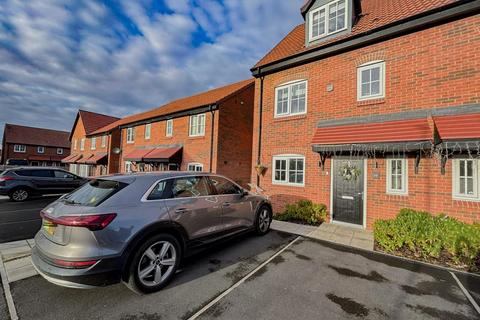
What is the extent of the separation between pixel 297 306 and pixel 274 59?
9002 millimetres

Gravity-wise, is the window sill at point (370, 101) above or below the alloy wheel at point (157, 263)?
above

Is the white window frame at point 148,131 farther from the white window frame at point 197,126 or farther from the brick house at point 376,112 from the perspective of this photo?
the brick house at point 376,112

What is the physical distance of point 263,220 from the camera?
6.05 metres

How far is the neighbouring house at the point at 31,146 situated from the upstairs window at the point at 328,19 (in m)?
48.8

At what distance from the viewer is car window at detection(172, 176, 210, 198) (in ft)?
12.9

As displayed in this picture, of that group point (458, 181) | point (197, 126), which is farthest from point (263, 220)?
point (197, 126)

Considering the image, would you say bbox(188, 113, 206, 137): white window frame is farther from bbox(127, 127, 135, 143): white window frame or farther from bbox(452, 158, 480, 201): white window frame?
bbox(452, 158, 480, 201): white window frame

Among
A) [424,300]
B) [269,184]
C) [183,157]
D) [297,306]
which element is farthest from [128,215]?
[183,157]

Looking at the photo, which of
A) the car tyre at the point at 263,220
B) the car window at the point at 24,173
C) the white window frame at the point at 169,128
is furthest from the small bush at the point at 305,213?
the car window at the point at 24,173

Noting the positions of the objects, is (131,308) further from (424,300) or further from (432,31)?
(432,31)

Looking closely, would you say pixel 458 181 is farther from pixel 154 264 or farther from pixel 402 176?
pixel 154 264

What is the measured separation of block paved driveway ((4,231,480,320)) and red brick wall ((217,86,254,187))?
27.9ft

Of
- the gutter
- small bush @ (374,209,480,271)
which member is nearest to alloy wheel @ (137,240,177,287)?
small bush @ (374,209,480,271)

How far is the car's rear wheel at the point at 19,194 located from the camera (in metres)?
11.4
